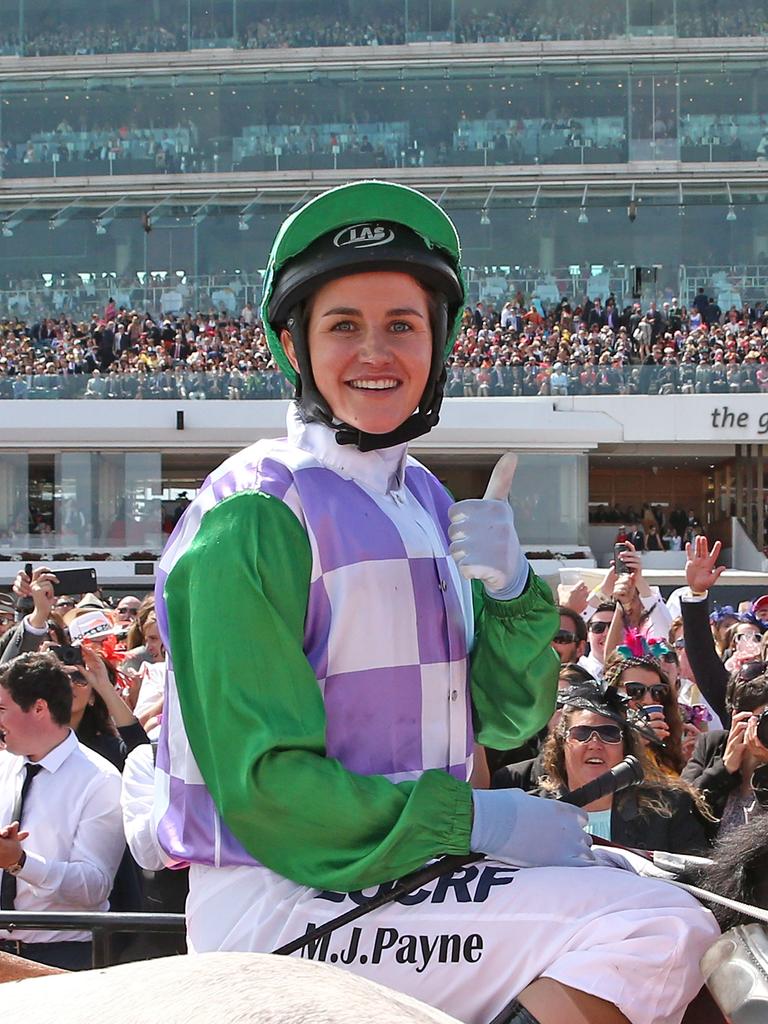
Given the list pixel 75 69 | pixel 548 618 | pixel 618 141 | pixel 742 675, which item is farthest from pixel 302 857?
pixel 75 69

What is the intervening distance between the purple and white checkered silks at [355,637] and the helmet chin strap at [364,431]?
0.04 metres

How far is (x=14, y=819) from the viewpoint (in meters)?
3.82

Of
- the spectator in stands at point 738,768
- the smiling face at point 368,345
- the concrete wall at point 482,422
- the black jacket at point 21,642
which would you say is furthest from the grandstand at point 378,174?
the smiling face at point 368,345

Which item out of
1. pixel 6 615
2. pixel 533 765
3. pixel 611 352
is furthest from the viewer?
pixel 611 352

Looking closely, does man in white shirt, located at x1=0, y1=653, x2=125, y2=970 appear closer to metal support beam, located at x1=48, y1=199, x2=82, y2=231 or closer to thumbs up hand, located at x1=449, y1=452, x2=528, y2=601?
thumbs up hand, located at x1=449, y1=452, x2=528, y2=601

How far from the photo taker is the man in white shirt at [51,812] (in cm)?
358

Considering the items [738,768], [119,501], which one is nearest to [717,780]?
[738,768]

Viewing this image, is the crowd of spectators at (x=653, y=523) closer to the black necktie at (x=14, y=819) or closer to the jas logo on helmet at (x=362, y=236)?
the black necktie at (x=14, y=819)

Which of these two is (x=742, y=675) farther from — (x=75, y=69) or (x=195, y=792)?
(x=75, y=69)

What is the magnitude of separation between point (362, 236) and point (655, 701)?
316cm

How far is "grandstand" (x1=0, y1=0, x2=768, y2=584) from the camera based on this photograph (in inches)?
1181

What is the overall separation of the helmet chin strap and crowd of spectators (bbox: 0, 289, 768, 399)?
2328cm

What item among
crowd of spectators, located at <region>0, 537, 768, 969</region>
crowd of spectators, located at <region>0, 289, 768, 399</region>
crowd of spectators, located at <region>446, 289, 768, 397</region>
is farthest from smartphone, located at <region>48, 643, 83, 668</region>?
crowd of spectators, located at <region>446, 289, 768, 397</region>

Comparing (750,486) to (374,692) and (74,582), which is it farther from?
(374,692)
